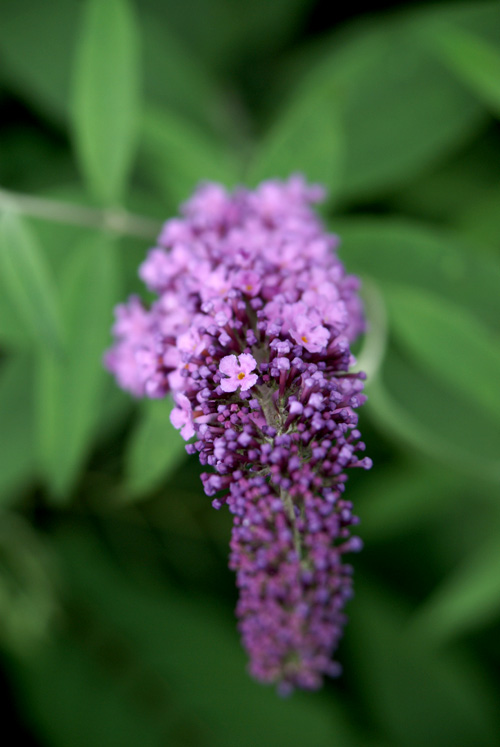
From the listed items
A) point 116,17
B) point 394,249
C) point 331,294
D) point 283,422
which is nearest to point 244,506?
point 283,422

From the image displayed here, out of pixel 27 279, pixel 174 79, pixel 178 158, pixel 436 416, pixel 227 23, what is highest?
pixel 227 23

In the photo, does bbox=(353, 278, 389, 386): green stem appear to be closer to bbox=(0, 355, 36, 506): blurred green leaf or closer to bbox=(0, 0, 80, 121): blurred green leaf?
bbox=(0, 355, 36, 506): blurred green leaf

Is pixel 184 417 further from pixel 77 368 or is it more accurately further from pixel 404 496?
pixel 404 496

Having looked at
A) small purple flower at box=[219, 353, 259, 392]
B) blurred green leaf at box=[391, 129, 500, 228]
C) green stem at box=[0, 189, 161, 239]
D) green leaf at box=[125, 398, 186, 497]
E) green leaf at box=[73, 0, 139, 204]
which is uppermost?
green leaf at box=[73, 0, 139, 204]

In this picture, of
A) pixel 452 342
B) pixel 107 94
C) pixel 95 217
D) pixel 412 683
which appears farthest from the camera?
pixel 412 683

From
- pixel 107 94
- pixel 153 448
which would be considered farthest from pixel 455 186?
pixel 153 448

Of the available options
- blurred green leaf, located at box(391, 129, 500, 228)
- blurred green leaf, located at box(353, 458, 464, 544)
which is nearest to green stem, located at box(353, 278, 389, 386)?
blurred green leaf, located at box(353, 458, 464, 544)

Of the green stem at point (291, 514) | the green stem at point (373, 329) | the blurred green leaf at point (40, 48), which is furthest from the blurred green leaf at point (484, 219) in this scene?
the green stem at point (291, 514)
